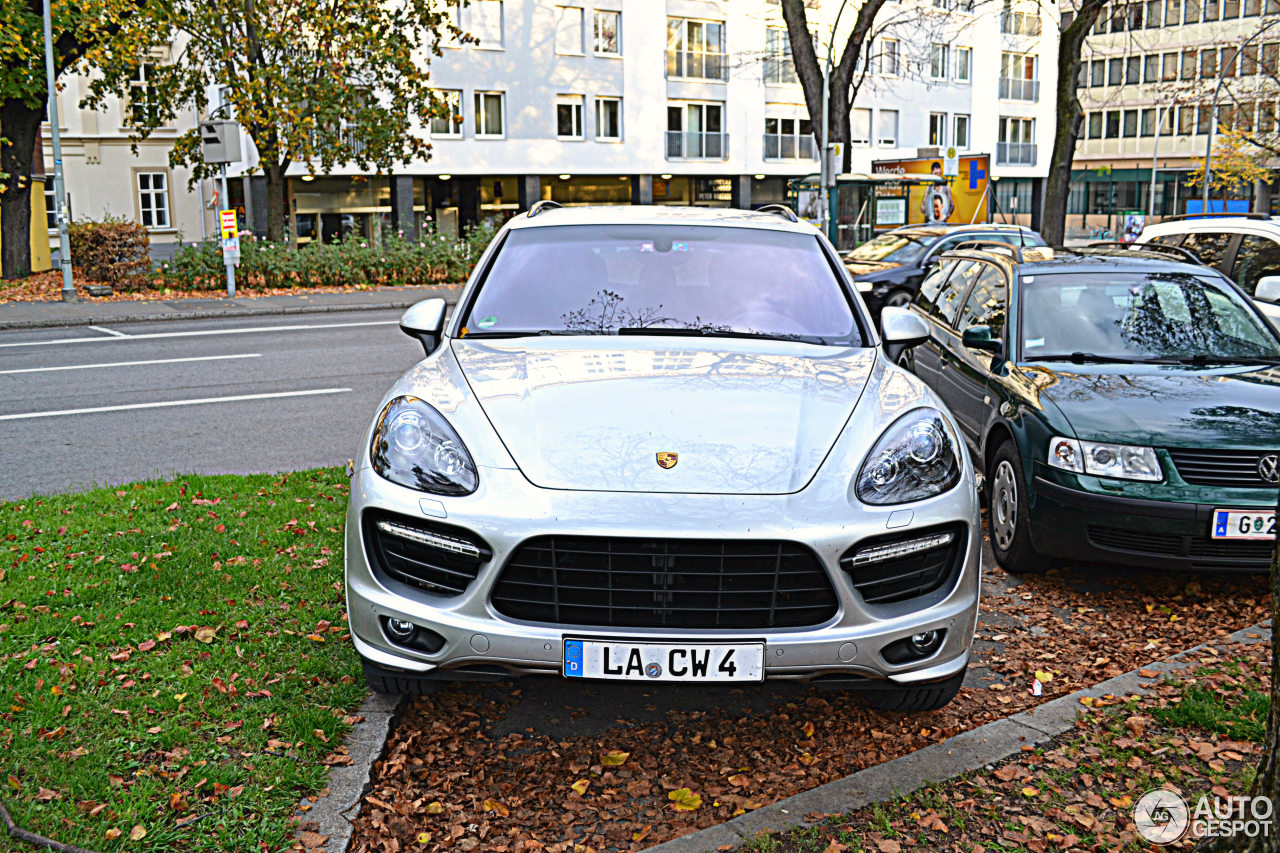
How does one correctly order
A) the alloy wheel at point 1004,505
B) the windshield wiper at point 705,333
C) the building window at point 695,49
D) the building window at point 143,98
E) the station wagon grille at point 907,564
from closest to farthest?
the station wagon grille at point 907,564 < the windshield wiper at point 705,333 < the alloy wheel at point 1004,505 < the building window at point 143,98 < the building window at point 695,49

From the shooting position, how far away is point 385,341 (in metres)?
15.9

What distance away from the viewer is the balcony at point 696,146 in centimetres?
4759

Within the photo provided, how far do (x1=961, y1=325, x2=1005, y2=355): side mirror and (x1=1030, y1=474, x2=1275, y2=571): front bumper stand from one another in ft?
4.42

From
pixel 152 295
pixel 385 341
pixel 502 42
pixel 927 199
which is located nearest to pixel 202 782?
pixel 385 341

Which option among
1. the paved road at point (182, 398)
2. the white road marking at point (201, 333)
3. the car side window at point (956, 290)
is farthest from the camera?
the white road marking at point (201, 333)

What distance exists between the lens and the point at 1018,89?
5894 centimetres

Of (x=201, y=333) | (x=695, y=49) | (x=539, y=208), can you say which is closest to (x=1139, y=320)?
(x=539, y=208)

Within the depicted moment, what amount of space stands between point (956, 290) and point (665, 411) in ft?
16.2

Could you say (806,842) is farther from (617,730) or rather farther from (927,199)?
(927,199)

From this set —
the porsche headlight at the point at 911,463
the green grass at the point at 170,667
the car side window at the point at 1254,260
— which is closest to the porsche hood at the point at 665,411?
the porsche headlight at the point at 911,463

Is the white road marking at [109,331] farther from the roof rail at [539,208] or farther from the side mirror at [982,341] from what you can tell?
the side mirror at [982,341]

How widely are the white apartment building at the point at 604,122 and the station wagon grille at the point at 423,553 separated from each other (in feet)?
120

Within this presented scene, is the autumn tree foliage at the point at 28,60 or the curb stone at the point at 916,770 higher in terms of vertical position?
the autumn tree foliage at the point at 28,60

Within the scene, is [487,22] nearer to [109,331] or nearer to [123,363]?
[109,331]
